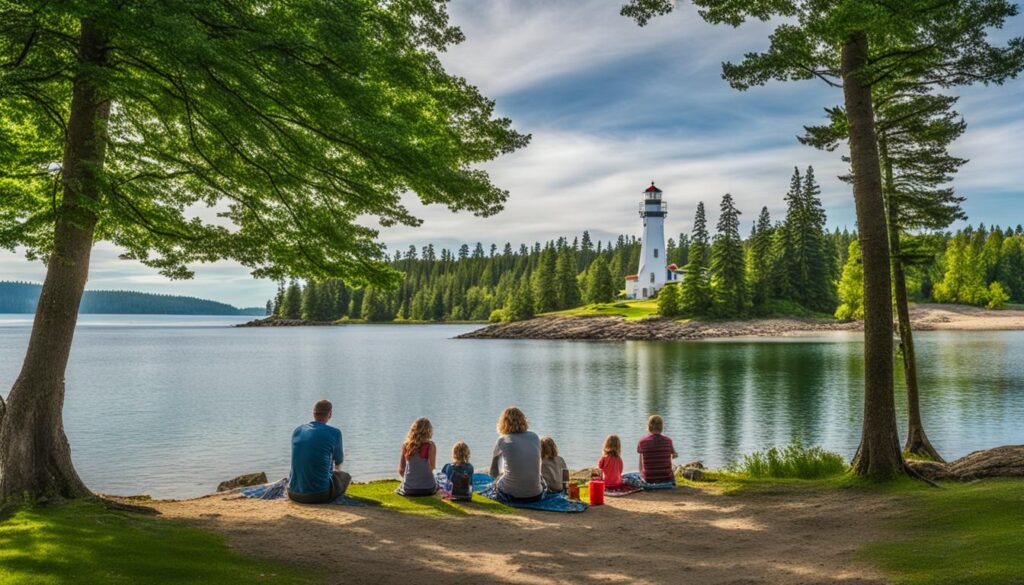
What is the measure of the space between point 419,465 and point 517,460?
1.57m

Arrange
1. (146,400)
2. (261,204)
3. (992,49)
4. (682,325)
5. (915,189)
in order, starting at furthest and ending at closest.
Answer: (682,325) → (146,400) → (915,189) → (992,49) → (261,204)

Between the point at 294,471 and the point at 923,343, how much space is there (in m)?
66.2

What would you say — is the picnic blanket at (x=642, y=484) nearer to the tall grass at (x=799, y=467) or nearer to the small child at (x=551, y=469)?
the small child at (x=551, y=469)

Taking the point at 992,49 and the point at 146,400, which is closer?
the point at 992,49

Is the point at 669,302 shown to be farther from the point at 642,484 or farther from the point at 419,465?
the point at 419,465

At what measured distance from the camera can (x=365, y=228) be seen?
9492 mm

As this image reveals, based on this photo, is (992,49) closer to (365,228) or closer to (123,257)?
(365,228)

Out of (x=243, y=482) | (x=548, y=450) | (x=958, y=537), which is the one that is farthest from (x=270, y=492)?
(x=958, y=537)

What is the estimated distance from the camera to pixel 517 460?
A: 973 cm

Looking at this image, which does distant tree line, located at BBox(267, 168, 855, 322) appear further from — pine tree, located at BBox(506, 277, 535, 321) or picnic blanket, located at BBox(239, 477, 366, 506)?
picnic blanket, located at BBox(239, 477, 366, 506)

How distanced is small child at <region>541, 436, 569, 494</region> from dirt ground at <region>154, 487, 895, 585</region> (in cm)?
74

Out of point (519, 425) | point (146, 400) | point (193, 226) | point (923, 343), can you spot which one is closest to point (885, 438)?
point (519, 425)

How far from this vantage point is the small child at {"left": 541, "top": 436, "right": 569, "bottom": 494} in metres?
10.5

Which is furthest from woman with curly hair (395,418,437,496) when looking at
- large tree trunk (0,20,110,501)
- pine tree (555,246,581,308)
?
pine tree (555,246,581,308)
